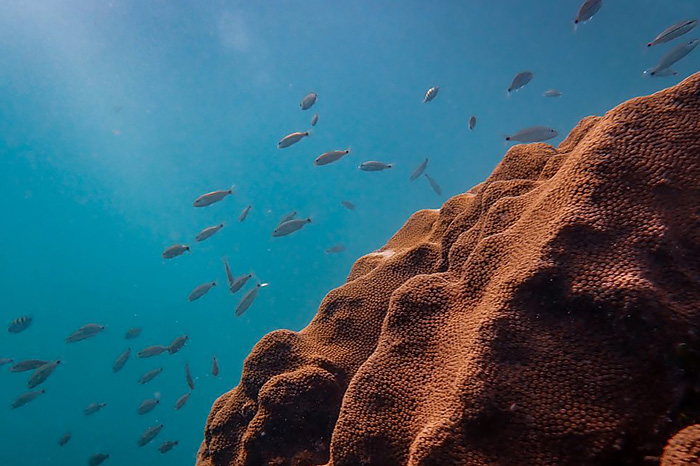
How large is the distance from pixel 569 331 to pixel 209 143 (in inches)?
2898

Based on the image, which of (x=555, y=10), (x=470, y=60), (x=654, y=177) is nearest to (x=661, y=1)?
(x=555, y=10)

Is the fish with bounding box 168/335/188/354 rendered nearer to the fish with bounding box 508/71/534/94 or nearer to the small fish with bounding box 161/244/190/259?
the small fish with bounding box 161/244/190/259

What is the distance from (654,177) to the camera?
1934 mm

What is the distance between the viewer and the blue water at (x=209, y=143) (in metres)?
41.4

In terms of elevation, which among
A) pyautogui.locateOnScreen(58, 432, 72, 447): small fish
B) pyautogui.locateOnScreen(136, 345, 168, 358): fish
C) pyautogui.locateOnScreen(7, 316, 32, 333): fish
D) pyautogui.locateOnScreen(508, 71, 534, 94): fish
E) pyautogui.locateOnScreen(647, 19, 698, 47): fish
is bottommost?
pyautogui.locateOnScreen(647, 19, 698, 47): fish

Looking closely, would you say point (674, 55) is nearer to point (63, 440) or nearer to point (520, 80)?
point (520, 80)

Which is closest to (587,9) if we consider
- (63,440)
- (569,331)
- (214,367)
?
(569,331)

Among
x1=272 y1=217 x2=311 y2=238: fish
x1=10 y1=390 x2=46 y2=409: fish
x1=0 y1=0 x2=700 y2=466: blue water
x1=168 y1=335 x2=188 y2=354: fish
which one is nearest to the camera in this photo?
x1=272 y1=217 x2=311 y2=238: fish

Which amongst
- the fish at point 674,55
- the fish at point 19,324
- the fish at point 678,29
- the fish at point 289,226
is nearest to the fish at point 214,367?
the fish at point 289,226

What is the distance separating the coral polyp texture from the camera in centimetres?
165

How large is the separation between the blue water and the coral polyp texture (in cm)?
4151

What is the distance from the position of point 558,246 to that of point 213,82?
6247cm

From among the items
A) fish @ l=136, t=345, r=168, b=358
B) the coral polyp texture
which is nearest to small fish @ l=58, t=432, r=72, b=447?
fish @ l=136, t=345, r=168, b=358

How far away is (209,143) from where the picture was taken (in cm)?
6925
